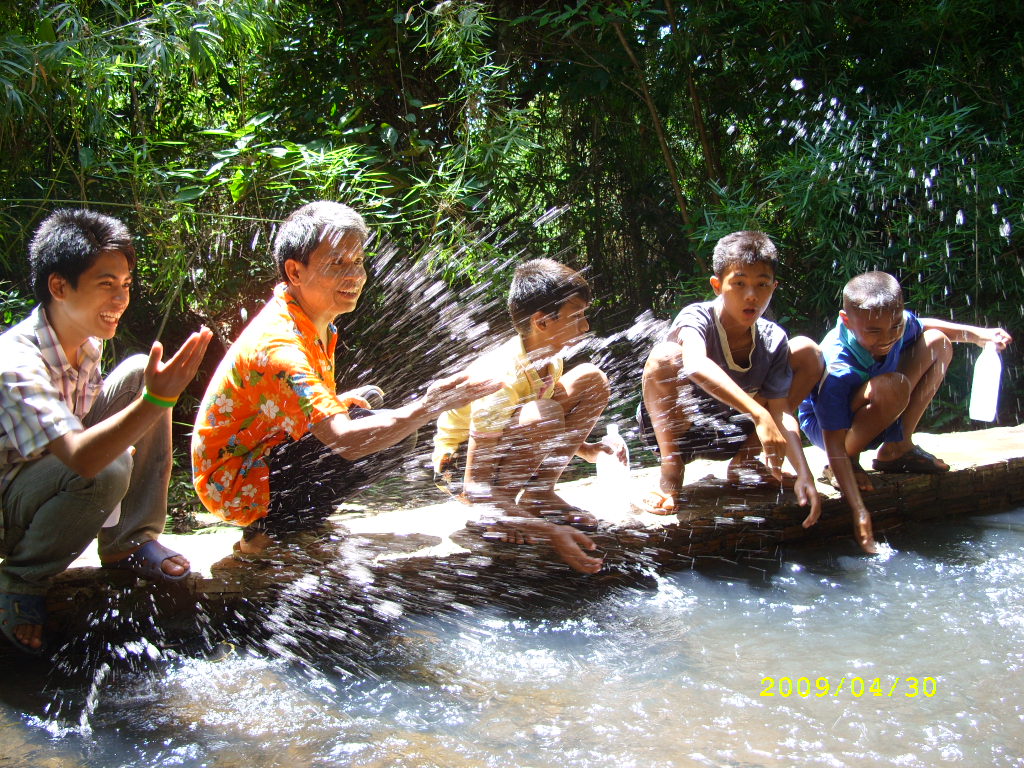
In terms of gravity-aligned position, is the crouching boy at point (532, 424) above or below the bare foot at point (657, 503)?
above

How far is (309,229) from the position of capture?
2646 millimetres

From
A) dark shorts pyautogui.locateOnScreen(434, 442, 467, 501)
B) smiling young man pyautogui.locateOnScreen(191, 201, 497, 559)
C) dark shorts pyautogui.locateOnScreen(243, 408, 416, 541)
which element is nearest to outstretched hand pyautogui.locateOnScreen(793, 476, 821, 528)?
dark shorts pyautogui.locateOnScreen(434, 442, 467, 501)

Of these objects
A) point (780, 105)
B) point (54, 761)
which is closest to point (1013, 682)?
point (54, 761)

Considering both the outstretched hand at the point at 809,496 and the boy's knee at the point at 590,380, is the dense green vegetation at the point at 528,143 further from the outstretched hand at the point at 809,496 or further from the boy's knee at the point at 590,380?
the outstretched hand at the point at 809,496

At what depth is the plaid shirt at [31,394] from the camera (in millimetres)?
2242

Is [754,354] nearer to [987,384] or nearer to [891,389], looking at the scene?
[891,389]

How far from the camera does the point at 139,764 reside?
1.93 meters

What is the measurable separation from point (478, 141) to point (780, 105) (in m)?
2.05

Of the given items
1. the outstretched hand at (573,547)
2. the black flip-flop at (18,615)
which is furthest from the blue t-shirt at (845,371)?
the black flip-flop at (18,615)

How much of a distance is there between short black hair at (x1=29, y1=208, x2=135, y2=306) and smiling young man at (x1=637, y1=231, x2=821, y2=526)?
1.89 meters

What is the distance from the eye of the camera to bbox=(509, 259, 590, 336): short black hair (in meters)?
3.02

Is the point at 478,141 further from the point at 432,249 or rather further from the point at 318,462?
the point at 318,462

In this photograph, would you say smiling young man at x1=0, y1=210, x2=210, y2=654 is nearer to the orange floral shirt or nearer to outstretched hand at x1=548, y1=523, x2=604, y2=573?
the orange floral shirt

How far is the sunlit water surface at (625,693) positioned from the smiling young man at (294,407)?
0.52 metres
